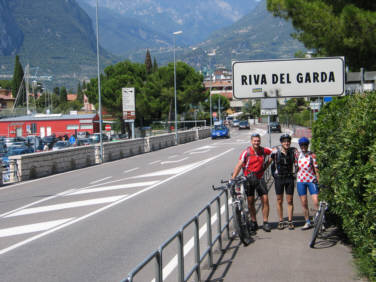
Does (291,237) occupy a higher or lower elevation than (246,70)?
lower

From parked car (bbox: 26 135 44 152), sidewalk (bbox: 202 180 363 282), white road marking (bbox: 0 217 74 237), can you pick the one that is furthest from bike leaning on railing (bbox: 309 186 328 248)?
parked car (bbox: 26 135 44 152)

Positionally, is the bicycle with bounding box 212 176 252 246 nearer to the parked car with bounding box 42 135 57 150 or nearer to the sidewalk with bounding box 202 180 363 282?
the sidewalk with bounding box 202 180 363 282

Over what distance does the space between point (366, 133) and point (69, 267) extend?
14.0 ft

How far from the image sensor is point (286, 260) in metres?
6.92

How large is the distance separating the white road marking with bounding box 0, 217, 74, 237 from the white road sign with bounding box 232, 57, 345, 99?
4.47 meters

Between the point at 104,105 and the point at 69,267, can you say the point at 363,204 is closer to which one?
the point at 69,267

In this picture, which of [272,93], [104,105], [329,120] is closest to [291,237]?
[329,120]

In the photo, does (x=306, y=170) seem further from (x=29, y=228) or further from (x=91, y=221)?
(x=29, y=228)

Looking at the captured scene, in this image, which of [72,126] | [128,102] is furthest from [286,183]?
[72,126]

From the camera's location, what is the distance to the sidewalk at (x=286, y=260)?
6223 mm

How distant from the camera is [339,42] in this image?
14531 millimetres

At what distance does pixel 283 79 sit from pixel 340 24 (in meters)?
5.10

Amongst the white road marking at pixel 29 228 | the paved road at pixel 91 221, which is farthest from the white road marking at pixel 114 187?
the white road marking at pixel 29 228

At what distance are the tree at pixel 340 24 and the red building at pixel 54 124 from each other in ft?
166
